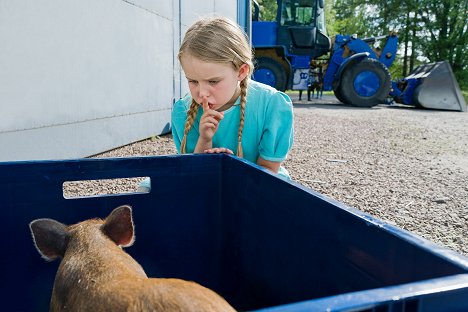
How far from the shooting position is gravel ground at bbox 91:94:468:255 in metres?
3.55

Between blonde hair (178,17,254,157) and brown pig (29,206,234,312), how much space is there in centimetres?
98

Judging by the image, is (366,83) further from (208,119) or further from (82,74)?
(208,119)

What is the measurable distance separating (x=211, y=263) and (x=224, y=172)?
0.40 metres

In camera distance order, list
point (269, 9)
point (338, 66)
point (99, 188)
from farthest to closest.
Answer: point (269, 9)
point (338, 66)
point (99, 188)

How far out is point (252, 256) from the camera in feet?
5.41

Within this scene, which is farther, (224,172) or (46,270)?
(224,172)

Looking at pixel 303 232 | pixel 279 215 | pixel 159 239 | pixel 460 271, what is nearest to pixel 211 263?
pixel 159 239

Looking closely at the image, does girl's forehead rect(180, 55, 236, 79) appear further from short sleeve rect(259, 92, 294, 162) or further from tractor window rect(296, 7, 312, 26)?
tractor window rect(296, 7, 312, 26)

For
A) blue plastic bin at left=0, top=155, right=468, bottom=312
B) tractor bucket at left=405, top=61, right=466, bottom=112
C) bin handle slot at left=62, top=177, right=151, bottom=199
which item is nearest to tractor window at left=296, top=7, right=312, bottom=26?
tractor bucket at left=405, top=61, right=466, bottom=112

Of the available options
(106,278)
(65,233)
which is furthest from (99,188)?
(106,278)

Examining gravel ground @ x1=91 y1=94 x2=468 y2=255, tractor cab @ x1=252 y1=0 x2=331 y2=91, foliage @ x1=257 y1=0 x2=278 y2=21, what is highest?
foliage @ x1=257 y1=0 x2=278 y2=21

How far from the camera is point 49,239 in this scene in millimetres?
1216

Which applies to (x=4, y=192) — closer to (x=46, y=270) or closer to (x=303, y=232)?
(x=46, y=270)

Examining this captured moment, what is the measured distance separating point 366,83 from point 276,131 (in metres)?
12.2
